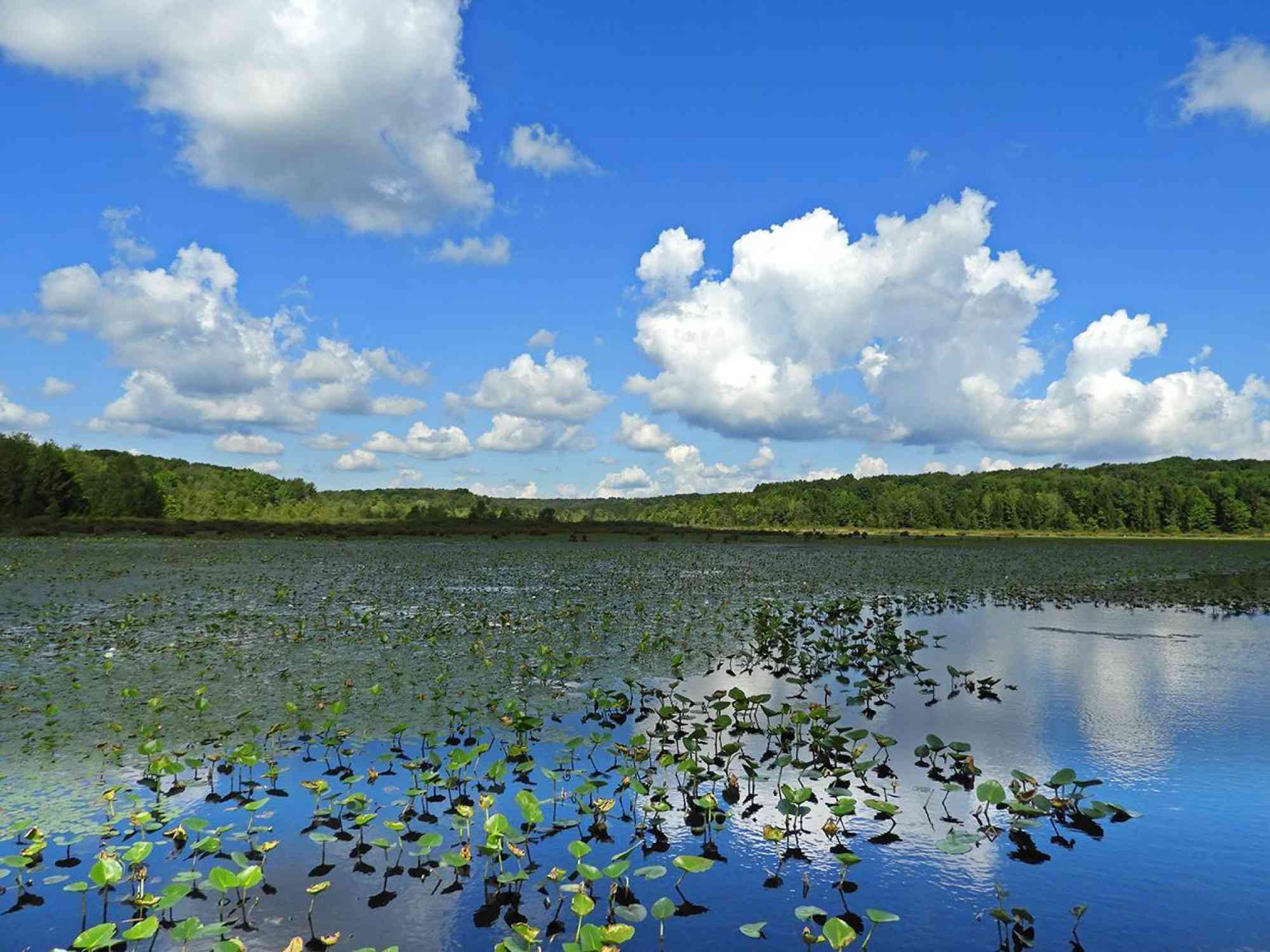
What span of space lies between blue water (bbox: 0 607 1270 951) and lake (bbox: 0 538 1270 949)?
4 cm

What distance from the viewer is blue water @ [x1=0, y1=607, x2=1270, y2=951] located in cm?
573

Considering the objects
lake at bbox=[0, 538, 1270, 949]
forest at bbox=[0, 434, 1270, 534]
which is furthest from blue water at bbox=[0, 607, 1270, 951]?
forest at bbox=[0, 434, 1270, 534]

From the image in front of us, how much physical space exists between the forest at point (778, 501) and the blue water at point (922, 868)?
98.0 metres

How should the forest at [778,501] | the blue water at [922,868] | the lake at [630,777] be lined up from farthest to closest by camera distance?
the forest at [778,501] < the lake at [630,777] < the blue water at [922,868]

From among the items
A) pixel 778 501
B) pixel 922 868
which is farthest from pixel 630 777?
pixel 778 501

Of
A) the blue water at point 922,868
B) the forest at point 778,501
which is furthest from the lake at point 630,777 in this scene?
the forest at point 778,501

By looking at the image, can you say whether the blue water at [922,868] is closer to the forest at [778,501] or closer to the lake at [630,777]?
the lake at [630,777]

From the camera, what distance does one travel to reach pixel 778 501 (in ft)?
590

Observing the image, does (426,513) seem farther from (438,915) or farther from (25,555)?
(438,915)

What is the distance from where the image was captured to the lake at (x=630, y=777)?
5.98m

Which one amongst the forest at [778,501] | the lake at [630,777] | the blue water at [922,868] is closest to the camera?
the blue water at [922,868]

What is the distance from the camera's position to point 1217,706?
13.1m

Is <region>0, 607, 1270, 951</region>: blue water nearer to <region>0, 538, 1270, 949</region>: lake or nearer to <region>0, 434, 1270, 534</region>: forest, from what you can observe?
<region>0, 538, 1270, 949</region>: lake

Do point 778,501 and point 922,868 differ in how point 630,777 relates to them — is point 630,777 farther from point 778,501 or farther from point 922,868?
point 778,501
